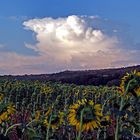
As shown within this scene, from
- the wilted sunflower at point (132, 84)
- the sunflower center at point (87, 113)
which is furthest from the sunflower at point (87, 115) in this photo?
the wilted sunflower at point (132, 84)

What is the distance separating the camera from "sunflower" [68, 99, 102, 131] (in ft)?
14.3

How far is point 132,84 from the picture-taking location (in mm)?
4719

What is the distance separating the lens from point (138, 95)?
15.1 feet

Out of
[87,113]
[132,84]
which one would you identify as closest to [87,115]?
[87,113]

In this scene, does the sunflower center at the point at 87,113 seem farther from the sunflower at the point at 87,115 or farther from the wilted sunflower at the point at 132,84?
the wilted sunflower at the point at 132,84

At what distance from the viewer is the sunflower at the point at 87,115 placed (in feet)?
14.3

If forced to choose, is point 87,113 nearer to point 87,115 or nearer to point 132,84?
point 87,115

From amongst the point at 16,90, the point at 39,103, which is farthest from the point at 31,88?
the point at 39,103

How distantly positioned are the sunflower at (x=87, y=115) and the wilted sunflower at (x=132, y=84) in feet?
1.06

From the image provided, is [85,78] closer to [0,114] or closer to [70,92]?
[70,92]

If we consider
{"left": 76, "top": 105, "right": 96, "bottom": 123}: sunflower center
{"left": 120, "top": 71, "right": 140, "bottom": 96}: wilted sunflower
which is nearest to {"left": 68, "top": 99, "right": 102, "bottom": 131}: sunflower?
{"left": 76, "top": 105, "right": 96, "bottom": 123}: sunflower center

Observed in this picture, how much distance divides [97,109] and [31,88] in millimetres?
21156

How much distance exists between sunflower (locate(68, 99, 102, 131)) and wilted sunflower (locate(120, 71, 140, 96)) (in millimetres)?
322

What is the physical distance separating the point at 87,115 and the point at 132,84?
60 centimetres
